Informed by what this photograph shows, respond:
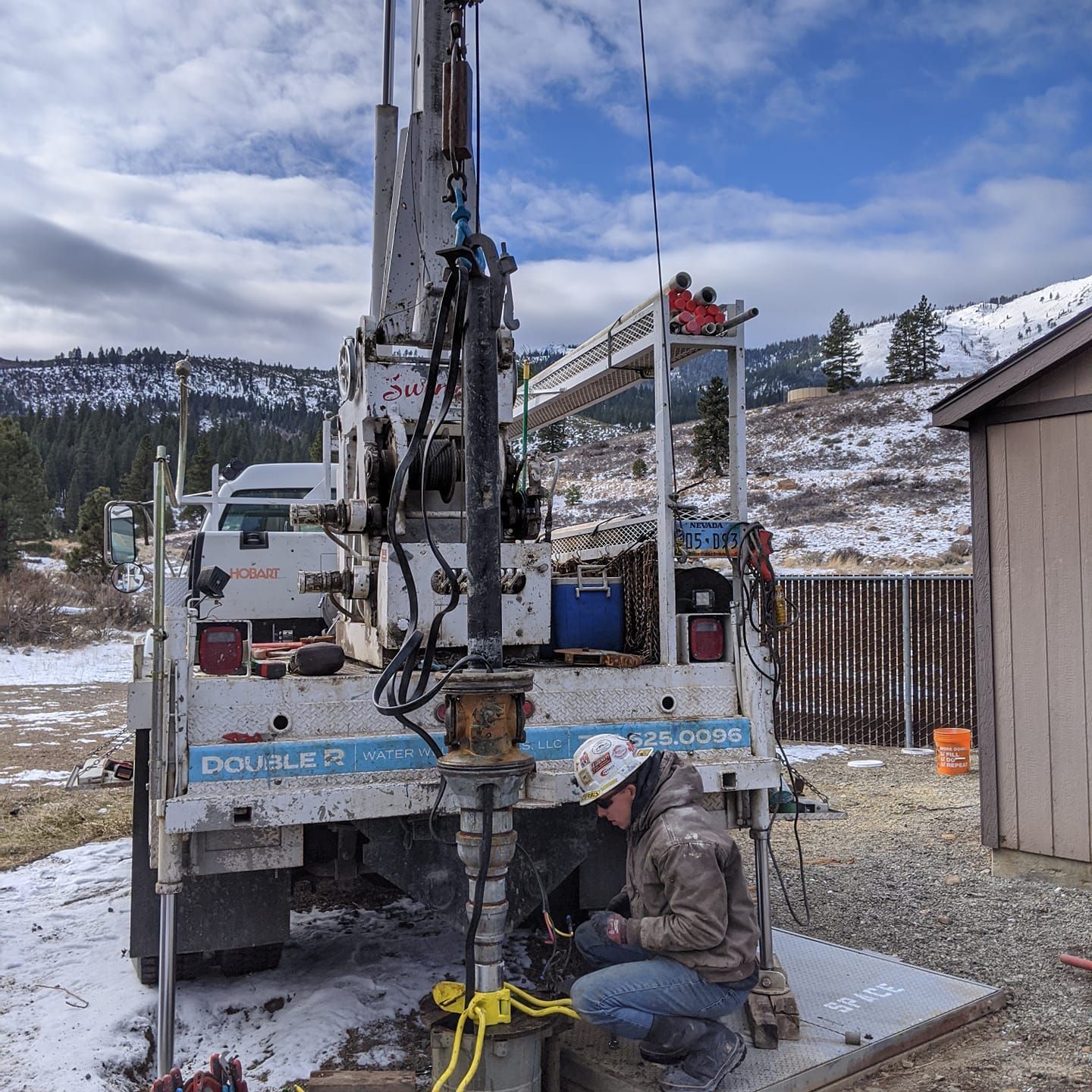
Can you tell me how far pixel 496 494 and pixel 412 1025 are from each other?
2.57 metres

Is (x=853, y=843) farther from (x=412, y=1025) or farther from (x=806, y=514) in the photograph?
(x=806, y=514)

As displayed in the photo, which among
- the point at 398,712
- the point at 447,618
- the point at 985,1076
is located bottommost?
the point at 985,1076

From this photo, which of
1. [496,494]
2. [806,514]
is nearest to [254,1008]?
[496,494]

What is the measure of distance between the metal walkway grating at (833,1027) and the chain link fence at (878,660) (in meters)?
7.24

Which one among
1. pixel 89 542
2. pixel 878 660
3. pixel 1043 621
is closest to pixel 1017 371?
pixel 1043 621

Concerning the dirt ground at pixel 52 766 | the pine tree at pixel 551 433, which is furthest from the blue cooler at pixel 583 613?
the dirt ground at pixel 52 766

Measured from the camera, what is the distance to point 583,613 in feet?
16.7

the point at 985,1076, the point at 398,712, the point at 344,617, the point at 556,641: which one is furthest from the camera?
the point at 344,617

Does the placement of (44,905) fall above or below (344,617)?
below

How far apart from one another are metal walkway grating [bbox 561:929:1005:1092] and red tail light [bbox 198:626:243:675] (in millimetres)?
2047

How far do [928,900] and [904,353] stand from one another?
7892cm

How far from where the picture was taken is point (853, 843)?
8.06 meters

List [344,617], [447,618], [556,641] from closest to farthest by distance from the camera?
[447,618], [556,641], [344,617]

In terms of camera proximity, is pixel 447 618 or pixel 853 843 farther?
pixel 853 843
